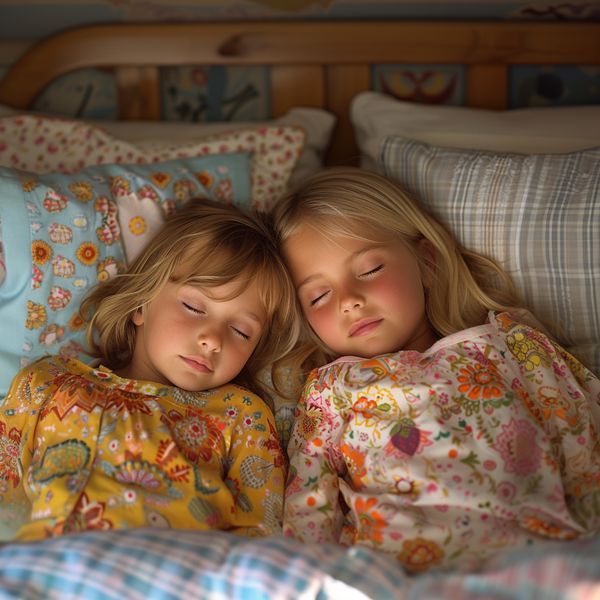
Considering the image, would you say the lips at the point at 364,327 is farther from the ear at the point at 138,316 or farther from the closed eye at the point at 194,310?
the ear at the point at 138,316

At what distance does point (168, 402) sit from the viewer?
54.7 inches

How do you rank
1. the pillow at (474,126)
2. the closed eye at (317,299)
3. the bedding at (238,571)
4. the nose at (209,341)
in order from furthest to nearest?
the pillow at (474,126), the closed eye at (317,299), the nose at (209,341), the bedding at (238,571)

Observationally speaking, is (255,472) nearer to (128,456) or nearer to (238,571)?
(128,456)

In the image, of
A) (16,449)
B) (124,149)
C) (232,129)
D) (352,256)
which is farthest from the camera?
(232,129)

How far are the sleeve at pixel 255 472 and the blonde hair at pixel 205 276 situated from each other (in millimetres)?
131

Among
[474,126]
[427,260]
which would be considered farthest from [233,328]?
[474,126]

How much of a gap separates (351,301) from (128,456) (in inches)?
19.2

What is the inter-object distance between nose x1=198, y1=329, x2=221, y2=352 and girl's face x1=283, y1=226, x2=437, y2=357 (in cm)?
21

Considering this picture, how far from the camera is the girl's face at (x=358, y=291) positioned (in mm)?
1425

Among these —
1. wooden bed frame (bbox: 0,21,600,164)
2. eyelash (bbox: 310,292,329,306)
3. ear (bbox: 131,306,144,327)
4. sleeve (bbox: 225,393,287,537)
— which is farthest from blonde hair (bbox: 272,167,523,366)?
wooden bed frame (bbox: 0,21,600,164)

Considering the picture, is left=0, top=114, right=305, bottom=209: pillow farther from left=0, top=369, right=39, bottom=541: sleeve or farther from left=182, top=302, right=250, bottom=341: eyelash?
left=0, top=369, right=39, bottom=541: sleeve

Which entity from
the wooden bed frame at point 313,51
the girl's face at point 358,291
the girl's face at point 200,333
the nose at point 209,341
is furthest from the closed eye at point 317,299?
the wooden bed frame at point 313,51

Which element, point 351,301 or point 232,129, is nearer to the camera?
point 351,301

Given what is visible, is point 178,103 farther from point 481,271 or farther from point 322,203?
point 481,271
